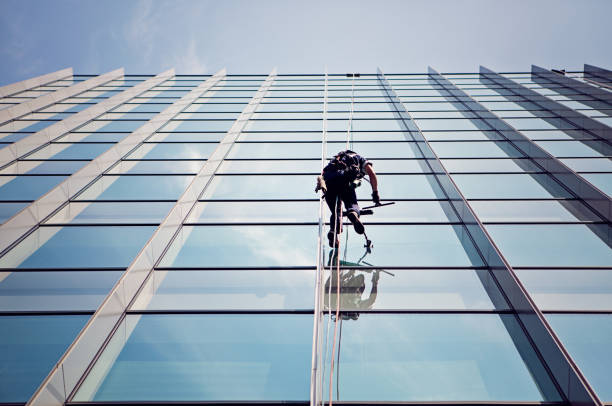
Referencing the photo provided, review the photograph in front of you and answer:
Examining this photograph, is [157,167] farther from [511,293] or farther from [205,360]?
[511,293]

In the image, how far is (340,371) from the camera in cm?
509

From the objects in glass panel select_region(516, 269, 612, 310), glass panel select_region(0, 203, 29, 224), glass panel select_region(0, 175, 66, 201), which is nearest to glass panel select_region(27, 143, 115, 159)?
glass panel select_region(0, 175, 66, 201)

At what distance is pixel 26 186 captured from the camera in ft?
32.2

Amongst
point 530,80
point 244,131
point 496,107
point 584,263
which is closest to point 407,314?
point 584,263

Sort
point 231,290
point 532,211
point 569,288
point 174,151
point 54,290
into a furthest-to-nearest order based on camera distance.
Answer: point 174,151, point 532,211, point 231,290, point 54,290, point 569,288

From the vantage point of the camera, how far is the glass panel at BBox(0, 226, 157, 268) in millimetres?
7062

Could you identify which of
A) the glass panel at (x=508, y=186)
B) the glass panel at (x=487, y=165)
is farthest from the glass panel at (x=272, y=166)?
the glass panel at (x=508, y=186)

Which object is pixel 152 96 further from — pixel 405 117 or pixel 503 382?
pixel 503 382

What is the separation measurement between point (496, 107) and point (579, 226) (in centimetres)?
960

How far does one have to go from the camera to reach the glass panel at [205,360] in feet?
15.9

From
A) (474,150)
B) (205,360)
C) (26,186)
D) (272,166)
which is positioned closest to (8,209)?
(26,186)

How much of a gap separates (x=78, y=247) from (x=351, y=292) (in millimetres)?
5437

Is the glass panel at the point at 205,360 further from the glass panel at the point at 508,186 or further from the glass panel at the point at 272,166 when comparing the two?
the glass panel at the point at 508,186

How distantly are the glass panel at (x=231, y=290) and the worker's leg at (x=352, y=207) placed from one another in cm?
120
